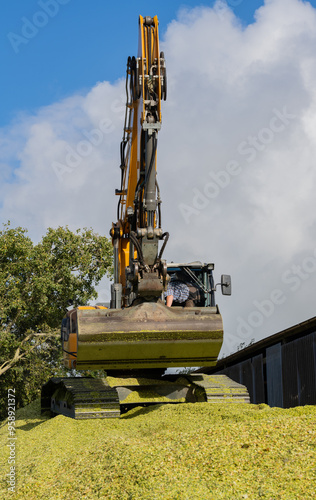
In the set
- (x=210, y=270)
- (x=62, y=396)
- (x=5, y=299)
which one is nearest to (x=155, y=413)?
(x=62, y=396)

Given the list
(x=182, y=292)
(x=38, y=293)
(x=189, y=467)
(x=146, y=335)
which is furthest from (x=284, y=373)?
(x=38, y=293)

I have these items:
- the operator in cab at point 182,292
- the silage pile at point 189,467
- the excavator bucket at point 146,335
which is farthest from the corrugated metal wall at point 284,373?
the silage pile at point 189,467

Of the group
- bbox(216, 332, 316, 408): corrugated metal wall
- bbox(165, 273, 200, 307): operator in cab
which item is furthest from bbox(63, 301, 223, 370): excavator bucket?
bbox(216, 332, 316, 408): corrugated metal wall

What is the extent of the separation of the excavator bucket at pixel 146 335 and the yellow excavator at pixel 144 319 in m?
0.02

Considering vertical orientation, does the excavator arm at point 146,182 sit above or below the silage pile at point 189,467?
above

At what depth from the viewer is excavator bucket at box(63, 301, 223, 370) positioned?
29.3ft

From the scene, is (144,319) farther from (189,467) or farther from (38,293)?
(38,293)

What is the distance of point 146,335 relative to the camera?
350 inches

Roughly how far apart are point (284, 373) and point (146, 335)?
7460mm

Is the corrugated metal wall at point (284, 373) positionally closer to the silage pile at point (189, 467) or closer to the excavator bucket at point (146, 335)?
the excavator bucket at point (146, 335)

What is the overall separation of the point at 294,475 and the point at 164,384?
6.84 m

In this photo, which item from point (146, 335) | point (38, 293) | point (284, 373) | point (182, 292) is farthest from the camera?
point (38, 293)

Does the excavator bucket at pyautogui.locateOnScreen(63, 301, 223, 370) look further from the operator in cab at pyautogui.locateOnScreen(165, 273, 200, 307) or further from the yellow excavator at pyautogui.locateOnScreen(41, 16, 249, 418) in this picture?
the operator in cab at pyautogui.locateOnScreen(165, 273, 200, 307)

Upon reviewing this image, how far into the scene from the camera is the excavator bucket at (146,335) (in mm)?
8930
